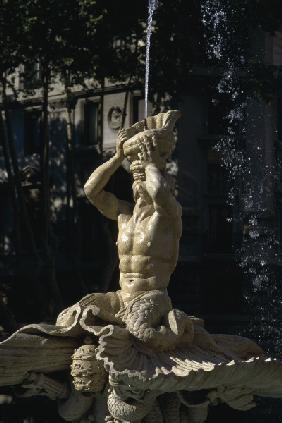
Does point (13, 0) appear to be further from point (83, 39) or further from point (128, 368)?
point (128, 368)

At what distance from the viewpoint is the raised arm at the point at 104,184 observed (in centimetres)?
1202

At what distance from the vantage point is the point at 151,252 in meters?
11.6

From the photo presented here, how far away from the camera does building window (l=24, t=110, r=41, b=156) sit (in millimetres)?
36281

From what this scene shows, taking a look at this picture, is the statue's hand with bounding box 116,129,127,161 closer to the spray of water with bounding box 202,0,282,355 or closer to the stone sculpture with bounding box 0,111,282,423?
the stone sculpture with bounding box 0,111,282,423

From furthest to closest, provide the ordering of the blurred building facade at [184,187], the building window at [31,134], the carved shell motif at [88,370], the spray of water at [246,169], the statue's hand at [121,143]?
the building window at [31,134] → the blurred building facade at [184,187] → the spray of water at [246,169] → the statue's hand at [121,143] → the carved shell motif at [88,370]

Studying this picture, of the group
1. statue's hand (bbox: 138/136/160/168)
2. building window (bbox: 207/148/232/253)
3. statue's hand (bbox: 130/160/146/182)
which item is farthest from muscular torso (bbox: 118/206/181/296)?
building window (bbox: 207/148/232/253)

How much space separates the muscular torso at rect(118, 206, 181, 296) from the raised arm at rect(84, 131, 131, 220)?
0.50 metres

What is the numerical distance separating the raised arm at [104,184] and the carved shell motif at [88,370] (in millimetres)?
1657

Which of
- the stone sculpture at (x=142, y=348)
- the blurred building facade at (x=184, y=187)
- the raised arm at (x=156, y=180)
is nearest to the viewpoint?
the stone sculpture at (x=142, y=348)

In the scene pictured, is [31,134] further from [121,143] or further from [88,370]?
[88,370]

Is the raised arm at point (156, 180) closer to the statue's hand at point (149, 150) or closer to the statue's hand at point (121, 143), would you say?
the statue's hand at point (149, 150)

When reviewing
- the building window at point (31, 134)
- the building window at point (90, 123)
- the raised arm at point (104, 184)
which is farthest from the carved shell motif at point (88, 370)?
the building window at point (31, 134)

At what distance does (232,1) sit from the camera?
26109 mm

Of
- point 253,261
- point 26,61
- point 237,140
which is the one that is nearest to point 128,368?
point 26,61
